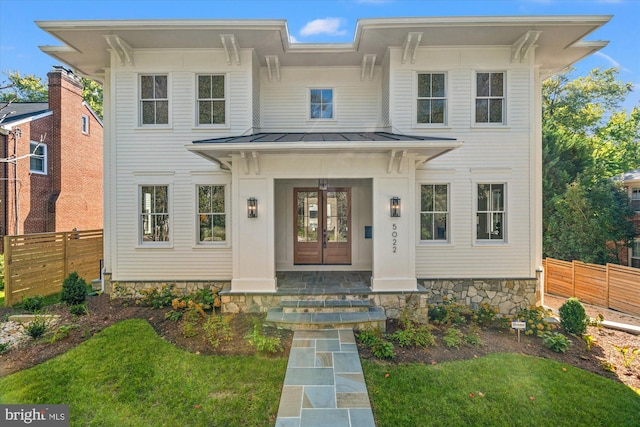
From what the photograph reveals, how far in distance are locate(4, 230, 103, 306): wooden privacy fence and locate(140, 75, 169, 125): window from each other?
4.36 metres

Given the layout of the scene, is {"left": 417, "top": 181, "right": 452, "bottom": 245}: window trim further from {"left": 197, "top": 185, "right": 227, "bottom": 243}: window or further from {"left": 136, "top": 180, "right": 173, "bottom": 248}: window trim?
{"left": 136, "top": 180, "right": 173, "bottom": 248}: window trim

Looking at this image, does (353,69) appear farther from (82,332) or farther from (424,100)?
(82,332)

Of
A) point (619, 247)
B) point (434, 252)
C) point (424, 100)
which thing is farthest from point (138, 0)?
point (619, 247)

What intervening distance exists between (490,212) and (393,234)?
10.2ft

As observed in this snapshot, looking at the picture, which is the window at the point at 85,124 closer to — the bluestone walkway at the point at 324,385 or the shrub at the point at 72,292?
the shrub at the point at 72,292

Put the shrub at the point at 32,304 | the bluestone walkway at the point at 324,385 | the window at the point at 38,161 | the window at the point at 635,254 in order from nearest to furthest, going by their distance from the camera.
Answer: the bluestone walkway at the point at 324,385 < the shrub at the point at 32,304 < the window at the point at 635,254 < the window at the point at 38,161

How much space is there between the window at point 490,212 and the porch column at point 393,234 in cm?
250

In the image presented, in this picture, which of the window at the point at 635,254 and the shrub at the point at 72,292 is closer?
the shrub at the point at 72,292

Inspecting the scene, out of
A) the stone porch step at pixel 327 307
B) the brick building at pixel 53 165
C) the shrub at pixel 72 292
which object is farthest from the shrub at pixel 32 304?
the brick building at pixel 53 165

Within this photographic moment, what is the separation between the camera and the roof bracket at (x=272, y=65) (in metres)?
7.85

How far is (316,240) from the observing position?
873 cm

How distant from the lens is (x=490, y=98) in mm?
7676

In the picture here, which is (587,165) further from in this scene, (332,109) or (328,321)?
(328,321)

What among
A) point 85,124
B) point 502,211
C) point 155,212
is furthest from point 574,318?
point 85,124
